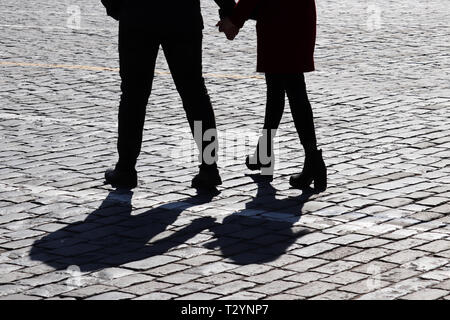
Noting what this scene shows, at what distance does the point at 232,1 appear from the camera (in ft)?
24.7

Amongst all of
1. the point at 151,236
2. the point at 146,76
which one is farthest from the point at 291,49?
the point at 151,236

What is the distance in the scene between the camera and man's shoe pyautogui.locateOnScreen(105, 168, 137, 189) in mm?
7547

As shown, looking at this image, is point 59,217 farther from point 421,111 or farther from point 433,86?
point 433,86

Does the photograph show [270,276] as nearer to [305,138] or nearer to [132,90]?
[305,138]

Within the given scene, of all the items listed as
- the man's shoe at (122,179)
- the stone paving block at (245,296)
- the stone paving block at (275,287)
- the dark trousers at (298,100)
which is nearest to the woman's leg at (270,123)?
the dark trousers at (298,100)

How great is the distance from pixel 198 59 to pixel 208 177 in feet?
2.63

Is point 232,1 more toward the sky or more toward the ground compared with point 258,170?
more toward the sky

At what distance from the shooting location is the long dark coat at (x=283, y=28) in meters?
7.39

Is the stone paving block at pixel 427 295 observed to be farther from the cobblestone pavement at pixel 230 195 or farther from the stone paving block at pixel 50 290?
the stone paving block at pixel 50 290

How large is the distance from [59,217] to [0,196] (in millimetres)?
686

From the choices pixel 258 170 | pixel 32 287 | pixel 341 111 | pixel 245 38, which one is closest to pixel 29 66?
pixel 245 38

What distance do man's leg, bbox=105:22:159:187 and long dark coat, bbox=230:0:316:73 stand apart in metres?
0.64

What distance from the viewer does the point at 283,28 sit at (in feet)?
24.3

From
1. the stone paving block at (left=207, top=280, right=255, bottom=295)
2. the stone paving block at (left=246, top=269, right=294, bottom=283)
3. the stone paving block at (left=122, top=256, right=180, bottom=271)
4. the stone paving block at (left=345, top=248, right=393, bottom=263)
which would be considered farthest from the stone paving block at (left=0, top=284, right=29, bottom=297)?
the stone paving block at (left=345, top=248, right=393, bottom=263)
